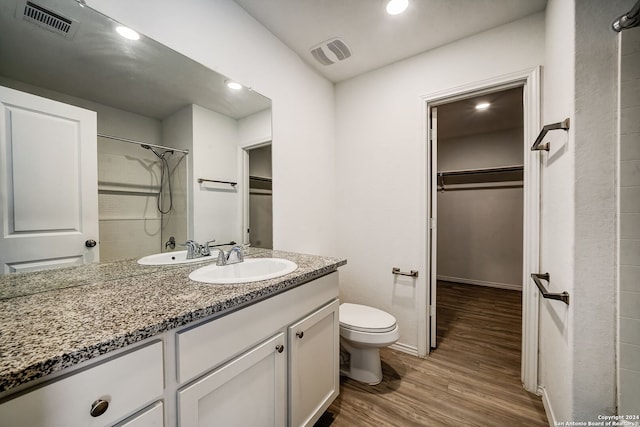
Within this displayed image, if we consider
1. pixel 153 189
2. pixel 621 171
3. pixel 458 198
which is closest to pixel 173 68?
pixel 153 189

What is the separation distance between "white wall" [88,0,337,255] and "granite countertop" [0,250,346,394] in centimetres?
91

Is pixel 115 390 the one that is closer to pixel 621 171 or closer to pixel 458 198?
pixel 621 171

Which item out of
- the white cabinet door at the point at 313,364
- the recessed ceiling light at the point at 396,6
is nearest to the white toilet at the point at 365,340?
the white cabinet door at the point at 313,364

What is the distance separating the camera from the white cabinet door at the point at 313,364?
114 cm

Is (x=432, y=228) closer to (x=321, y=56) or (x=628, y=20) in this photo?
(x=628, y=20)

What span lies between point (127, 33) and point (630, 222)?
227 centimetres

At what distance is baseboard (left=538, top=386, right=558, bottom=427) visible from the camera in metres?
1.30

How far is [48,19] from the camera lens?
0.94 meters

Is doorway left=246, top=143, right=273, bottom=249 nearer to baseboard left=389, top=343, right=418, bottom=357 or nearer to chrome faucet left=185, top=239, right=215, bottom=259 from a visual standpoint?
chrome faucet left=185, top=239, right=215, bottom=259

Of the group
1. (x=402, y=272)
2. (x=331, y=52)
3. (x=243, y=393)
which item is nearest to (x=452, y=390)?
(x=402, y=272)

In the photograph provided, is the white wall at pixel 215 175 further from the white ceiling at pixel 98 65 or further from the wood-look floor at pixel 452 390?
the wood-look floor at pixel 452 390

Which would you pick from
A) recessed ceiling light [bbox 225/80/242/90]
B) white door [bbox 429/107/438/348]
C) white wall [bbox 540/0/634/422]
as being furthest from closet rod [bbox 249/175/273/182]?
white wall [bbox 540/0/634/422]

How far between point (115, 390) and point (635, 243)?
1.78 m

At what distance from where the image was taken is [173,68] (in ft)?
4.25
